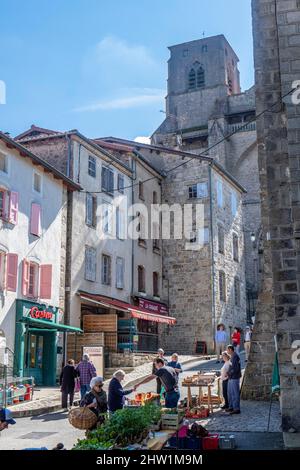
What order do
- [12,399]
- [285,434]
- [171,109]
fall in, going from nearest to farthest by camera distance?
[285,434] → [12,399] → [171,109]

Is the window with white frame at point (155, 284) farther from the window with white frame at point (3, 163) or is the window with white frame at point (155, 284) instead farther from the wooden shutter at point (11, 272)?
the window with white frame at point (3, 163)

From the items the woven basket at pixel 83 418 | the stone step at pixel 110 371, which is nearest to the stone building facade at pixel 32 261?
the stone step at pixel 110 371

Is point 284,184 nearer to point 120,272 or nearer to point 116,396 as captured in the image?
point 116,396

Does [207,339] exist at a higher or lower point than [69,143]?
lower

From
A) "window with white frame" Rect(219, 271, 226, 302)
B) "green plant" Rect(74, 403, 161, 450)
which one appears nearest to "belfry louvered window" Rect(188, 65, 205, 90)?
"window with white frame" Rect(219, 271, 226, 302)

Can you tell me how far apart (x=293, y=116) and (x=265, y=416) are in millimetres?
5901

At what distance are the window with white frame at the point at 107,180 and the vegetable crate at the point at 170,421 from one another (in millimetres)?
17492

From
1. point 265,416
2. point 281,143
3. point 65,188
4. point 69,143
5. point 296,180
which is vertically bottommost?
point 265,416

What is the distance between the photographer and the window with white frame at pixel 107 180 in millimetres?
24672

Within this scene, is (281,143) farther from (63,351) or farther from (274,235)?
(63,351)

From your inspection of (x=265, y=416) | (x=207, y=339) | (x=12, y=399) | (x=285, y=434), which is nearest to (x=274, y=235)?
(x=285, y=434)

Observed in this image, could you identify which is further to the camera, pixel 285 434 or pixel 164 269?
pixel 164 269

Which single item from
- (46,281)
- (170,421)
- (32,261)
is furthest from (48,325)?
(170,421)

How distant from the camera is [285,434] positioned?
8.39 metres
